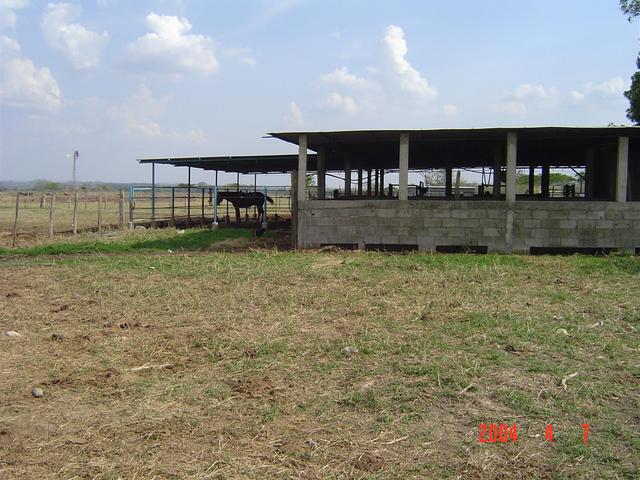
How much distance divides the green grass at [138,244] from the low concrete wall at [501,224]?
200 inches

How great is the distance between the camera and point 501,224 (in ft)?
45.5

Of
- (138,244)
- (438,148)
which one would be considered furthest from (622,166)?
(138,244)

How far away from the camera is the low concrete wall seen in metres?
13.7

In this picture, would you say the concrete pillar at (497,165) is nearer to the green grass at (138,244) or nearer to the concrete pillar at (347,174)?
the concrete pillar at (347,174)

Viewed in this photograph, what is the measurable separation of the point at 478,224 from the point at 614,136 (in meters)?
4.34

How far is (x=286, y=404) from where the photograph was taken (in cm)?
446

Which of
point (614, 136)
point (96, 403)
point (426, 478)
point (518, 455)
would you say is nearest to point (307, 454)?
point (426, 478)

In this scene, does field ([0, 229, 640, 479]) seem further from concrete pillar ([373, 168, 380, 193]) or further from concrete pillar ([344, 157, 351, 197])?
concrete pillar ([373, 168, 380, 193])

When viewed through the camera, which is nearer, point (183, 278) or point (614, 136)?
point (183, 278)

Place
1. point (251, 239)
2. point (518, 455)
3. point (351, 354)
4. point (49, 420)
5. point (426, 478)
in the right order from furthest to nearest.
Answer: point (251, 239), point (351, 354), point (49, 420), point (518, 455), point (426, 478)

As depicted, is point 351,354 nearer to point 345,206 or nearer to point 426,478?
point 426,478

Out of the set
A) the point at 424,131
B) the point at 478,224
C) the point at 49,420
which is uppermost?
the point at 424,131
